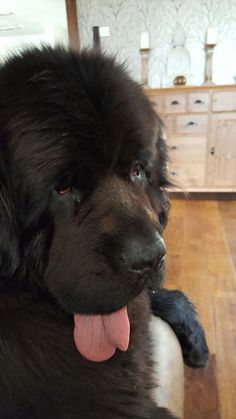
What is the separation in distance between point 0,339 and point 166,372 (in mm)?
450

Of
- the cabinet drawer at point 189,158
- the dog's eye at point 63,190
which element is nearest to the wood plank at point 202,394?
the dog's eye at point 63,190

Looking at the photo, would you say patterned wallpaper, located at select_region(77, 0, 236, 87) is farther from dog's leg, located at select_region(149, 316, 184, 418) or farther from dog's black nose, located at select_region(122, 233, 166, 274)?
dog's black nose, located at select_region(122, 233, 166, 274)

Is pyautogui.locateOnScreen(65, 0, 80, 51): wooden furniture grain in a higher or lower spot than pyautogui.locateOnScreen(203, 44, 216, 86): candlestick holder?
higher

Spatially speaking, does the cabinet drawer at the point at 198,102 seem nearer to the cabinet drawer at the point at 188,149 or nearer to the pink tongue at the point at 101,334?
the cabinet drawer at the point at 188,149

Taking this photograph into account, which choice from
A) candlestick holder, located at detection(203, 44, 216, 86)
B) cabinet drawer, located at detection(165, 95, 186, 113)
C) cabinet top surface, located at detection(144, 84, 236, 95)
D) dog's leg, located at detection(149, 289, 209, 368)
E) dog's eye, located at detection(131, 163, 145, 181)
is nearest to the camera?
dog's eye, located at detection(131, 163, 145, 181)

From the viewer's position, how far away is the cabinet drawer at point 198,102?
3.38m

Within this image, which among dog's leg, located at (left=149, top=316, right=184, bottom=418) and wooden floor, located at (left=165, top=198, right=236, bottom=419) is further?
wooden floor, located at (left=165, top=198, right=236, bottom=419)

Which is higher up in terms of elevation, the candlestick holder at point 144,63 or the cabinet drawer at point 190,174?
the candlestick holder at point 144,63

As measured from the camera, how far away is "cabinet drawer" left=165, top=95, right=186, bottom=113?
342 cm

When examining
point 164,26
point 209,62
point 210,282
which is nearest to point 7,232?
point 210,282

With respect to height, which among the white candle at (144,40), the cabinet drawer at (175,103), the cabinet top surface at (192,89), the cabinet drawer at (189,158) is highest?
the white candle at (144,40)

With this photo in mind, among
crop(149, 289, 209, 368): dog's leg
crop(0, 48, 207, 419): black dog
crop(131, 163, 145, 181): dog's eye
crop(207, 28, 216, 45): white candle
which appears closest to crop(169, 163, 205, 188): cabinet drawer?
crop(207, 28, 216, 45): white candle

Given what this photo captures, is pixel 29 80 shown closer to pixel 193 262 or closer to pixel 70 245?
pixel 70 245

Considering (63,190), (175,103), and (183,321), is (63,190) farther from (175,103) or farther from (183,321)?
(175,103)
